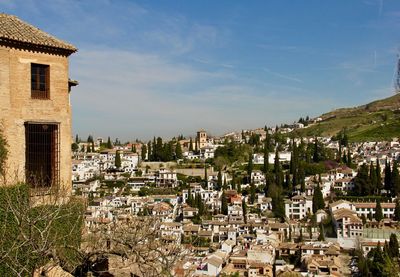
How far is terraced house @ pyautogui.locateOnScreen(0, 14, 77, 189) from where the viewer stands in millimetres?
9938

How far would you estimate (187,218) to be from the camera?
57.8 metres

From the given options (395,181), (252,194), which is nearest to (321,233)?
(252,194)

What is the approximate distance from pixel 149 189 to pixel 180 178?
293 inches

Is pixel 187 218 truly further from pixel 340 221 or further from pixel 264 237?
pixel 340 221

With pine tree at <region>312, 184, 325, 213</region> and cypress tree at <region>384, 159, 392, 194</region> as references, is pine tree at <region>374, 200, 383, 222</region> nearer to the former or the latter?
pine tree at <region>312, 184, 325, 213</region>

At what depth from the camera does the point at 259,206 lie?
61750mm

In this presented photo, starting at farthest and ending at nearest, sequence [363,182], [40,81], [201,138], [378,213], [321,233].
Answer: [201,138] → [363,182] → [378,213] → [321,233] → [40,81]

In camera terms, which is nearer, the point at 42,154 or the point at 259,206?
the point at 42,154

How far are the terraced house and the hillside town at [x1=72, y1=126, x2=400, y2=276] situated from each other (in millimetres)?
18188

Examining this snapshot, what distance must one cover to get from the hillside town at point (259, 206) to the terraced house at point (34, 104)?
59.7 ft

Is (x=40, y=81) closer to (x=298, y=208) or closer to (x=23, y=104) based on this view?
(x=23, y=104)

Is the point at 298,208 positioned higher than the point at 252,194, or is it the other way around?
the point at 252,194

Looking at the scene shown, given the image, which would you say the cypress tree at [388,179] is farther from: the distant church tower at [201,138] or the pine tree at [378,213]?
the distant church tower at [201,138]

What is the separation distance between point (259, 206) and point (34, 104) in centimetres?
5334
